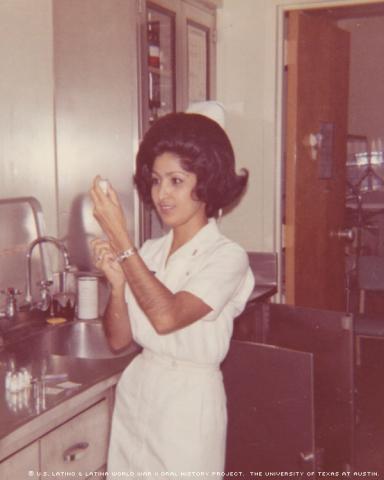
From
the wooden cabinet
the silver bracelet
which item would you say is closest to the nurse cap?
the wooden cabinet

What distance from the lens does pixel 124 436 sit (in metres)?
1.61

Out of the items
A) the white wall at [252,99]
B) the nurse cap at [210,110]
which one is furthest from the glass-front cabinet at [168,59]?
the white wall at [252,99]

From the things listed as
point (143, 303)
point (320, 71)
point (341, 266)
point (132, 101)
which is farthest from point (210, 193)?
point (341, 266)

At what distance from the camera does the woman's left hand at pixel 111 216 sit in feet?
4.68

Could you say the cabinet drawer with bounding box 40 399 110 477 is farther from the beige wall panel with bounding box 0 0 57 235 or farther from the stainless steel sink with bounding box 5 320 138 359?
the beige wall panel with bounding box 0 0 57 235

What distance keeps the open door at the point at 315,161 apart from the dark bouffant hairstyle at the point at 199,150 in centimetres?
187

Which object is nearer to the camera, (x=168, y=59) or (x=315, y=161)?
(x=168, y=59)

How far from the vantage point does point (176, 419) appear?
151 centimetres

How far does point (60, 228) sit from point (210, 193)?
1269mm

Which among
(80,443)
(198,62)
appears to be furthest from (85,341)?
(198,62)

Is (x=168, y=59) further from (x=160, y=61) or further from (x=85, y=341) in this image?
(x=85, y=341)

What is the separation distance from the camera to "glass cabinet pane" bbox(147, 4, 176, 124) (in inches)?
106

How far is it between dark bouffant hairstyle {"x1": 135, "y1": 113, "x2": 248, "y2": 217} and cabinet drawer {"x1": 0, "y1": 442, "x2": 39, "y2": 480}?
0.69m

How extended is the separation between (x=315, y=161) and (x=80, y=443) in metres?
2.26
